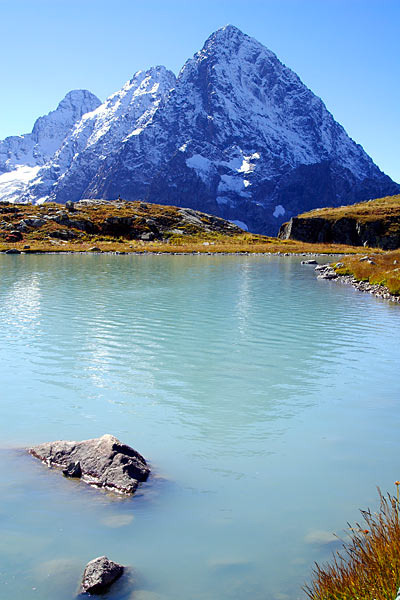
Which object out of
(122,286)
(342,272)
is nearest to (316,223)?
(342,272)

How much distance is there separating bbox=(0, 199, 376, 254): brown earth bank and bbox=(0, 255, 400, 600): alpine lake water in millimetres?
84718

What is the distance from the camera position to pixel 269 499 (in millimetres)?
9570

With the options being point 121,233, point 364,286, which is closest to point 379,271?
point 364,286

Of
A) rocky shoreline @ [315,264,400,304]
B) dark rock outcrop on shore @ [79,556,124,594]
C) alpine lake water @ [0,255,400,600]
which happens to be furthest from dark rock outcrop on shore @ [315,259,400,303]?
dark rock outcrop on shore @ [79,556,124,594]

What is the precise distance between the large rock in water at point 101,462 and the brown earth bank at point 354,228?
461 ft

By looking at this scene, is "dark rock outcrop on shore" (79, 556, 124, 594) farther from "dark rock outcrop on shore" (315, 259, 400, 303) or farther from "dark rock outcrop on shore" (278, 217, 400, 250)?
"dark rock outcrop on shore" (278, 217, 400, 250)

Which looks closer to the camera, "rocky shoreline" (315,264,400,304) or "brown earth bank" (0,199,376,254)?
"rocky shoreline" (315,264,400,304)

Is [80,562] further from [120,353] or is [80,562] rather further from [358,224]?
[358,224]

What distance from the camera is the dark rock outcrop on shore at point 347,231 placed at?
5635 inches

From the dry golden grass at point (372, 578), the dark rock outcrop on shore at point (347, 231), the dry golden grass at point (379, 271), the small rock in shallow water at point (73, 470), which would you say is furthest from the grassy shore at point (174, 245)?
the dry golden grass at point (372, 578)

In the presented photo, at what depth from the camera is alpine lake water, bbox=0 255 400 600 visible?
761 centimetres

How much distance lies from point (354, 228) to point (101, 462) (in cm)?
15043

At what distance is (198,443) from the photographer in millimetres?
12047

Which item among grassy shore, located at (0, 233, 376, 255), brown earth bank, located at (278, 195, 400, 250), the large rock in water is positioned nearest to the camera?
the large rock in water
